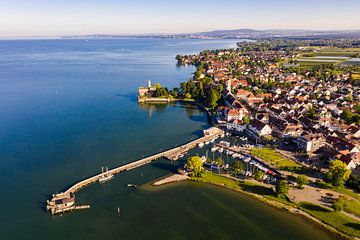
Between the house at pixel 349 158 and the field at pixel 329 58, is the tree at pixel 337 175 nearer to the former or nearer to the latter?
the house at pixel 349 158

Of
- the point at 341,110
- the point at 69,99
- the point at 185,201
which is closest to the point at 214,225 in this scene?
the point at 185,201

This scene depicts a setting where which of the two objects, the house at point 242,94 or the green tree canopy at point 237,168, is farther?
the house at point 242,94

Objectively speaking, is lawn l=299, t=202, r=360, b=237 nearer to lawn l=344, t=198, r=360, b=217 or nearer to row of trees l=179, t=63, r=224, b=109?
lawn l=344, t=198, r=360, b=217

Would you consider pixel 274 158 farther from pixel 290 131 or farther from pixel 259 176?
pixel 290 131

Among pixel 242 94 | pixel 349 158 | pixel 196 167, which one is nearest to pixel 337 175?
pixel 349 158

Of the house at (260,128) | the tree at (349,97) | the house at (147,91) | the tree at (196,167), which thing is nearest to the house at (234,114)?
the house at (260,128)

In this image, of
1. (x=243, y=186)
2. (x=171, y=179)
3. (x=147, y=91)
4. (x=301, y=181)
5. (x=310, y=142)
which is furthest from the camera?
(x=147, y=91)

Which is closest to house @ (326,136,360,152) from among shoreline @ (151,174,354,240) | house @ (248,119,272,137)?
house @ (248,119,272,137)
